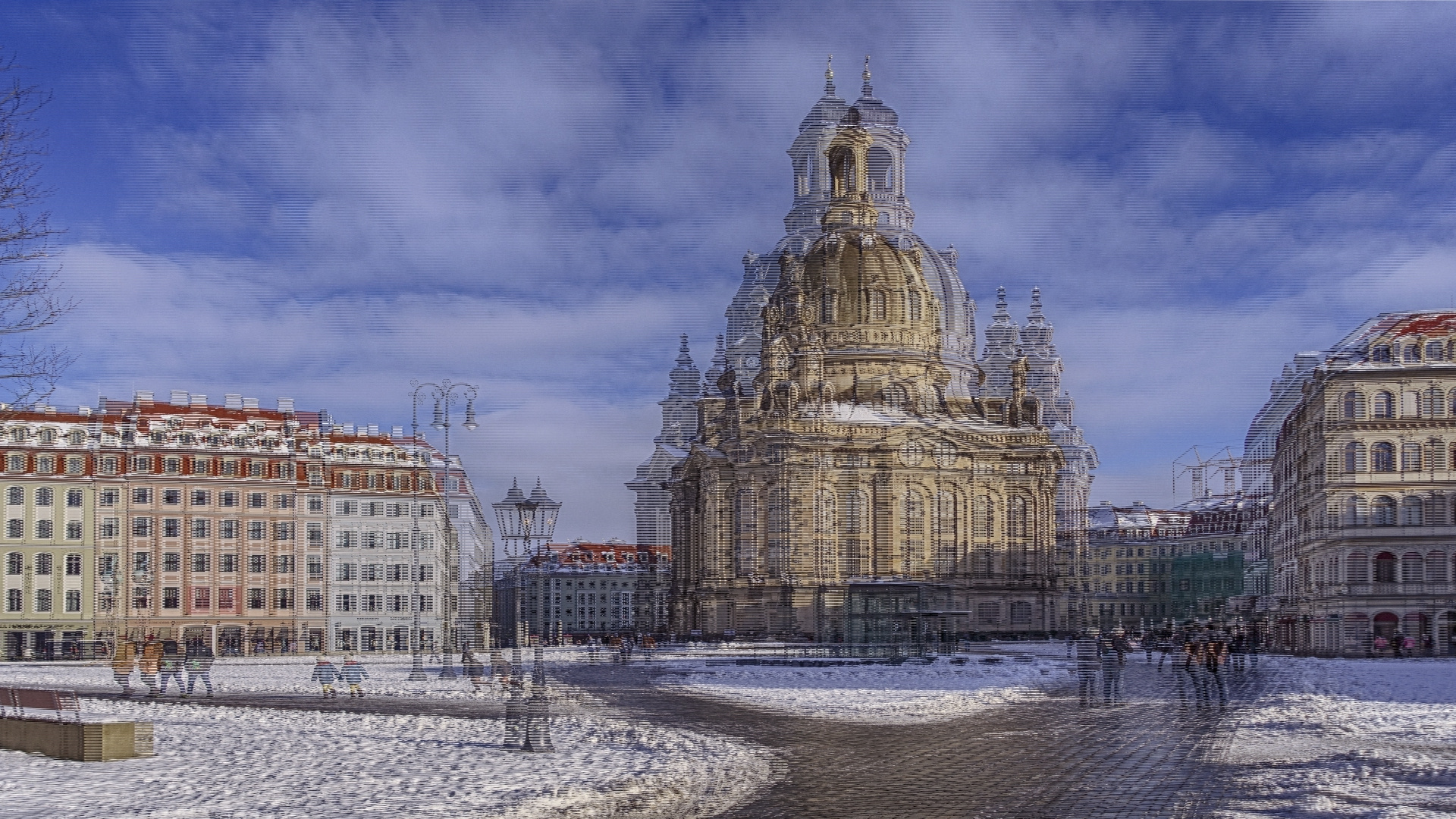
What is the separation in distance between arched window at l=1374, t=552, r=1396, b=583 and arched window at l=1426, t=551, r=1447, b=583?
1459mm

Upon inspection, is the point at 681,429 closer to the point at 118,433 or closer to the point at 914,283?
the point at 914,283

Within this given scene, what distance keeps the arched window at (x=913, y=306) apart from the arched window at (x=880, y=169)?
5323 cm

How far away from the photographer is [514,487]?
115 ft

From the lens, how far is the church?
105 m

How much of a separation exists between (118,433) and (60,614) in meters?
10.5

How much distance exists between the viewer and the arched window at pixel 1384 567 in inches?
2734

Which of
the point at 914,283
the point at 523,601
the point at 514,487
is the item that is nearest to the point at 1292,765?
the point at 514,487

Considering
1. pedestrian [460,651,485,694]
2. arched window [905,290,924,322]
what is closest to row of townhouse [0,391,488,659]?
pedestrian [460,651,485,694]

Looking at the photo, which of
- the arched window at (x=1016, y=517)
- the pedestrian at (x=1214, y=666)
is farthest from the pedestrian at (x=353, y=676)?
the arched window at (x=1016, y=517)

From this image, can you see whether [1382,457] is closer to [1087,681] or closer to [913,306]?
[1087,681]

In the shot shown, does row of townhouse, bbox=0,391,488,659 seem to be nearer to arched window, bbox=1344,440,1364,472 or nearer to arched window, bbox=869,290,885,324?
arched window, bbox=869,290,885,324

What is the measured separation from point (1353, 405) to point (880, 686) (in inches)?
1528

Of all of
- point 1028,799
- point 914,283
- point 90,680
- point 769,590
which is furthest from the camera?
point 914,283

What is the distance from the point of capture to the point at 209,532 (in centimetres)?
8694
